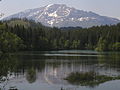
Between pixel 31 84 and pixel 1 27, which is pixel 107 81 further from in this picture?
pixel 1 27

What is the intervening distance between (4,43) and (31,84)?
22.3 m

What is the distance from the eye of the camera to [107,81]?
149 ft

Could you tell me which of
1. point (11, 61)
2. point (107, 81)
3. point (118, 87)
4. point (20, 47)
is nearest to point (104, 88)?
point (118, 87)

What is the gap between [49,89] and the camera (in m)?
38.5

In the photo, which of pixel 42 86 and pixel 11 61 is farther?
pixel 42 86

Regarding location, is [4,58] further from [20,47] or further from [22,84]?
[20,47]

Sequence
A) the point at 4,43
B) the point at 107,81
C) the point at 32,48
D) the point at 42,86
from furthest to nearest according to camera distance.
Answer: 1. the point at 32,48
2. the point at 107,81
3. the point at 42,86
4. the point at 4,43

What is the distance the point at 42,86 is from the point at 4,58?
2080 centimetres

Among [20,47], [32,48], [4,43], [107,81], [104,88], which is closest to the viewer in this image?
[4,43]

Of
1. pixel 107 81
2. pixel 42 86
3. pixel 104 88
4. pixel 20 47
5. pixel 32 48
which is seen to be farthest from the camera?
pixel 32 48

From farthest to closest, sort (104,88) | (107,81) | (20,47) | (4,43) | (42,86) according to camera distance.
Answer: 1. (20,47)
2. (107,81)
3. (42,86)
4. (104,88)
5. (4,43)

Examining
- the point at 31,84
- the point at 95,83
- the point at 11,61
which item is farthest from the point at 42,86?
the point at 11,61

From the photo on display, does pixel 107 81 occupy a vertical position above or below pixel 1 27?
below

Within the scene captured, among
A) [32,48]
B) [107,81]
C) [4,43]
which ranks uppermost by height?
[4,43]
